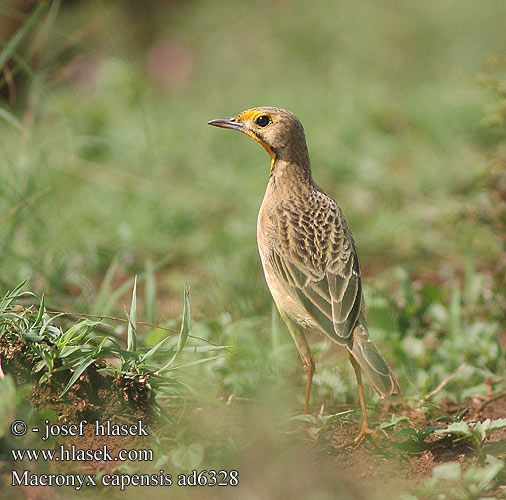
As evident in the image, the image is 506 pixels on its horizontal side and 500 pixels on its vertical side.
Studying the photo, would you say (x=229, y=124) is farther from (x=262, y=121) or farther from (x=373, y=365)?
(x=373, y=365)

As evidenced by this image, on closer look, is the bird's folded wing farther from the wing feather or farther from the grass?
the grass

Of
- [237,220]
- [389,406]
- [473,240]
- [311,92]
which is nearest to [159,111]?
[311,92]

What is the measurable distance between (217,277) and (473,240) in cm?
240

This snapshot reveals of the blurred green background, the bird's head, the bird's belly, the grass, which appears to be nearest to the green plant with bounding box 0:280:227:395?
the grass

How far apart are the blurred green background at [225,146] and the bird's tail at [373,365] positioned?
684 mm

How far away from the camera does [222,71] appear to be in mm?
12688

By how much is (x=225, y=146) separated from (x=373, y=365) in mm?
5551

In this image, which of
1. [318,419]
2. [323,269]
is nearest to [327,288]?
[323,269]

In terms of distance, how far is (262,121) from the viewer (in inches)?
200

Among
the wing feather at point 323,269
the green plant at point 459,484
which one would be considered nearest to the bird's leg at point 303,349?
the wing feather at point 323,269

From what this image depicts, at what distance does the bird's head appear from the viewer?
504 cm

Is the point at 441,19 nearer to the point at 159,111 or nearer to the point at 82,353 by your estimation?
the point at 159,111

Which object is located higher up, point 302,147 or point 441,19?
point 441,19

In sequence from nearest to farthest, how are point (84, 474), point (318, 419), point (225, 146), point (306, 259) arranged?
1. point (84, 474)
2. point (318, 419)
3. point (306, 259)
4. point (225, 146)
